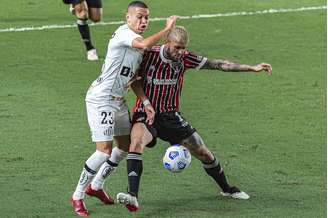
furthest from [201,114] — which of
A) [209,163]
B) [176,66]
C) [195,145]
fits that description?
[176,66]

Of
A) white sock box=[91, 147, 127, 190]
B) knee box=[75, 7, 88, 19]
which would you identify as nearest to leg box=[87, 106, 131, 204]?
white sock box=[91, 147, 127, 190]

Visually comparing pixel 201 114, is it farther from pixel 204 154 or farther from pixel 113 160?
pixel 113 160

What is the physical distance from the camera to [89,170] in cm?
1012

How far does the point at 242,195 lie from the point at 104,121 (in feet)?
5.77

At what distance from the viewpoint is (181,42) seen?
10078 mm

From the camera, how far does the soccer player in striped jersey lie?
398 inches

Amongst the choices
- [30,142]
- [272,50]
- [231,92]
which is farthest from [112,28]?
[30,142]

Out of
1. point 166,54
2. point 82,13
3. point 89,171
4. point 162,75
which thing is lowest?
point 89,171

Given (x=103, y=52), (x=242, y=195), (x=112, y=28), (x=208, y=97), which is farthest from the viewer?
(x=112, y=28)

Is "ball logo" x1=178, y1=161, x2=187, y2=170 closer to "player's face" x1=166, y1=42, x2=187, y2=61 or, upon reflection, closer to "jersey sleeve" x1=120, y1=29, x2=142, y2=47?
"player's face" x1=166, y1=42, x2=187, y2=61

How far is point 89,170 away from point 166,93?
111 cm

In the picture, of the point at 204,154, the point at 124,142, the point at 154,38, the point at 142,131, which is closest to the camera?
the point at 154,38

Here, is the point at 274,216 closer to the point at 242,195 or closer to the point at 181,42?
the point at 242,195

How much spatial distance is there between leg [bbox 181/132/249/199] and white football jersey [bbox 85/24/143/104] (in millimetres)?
931
